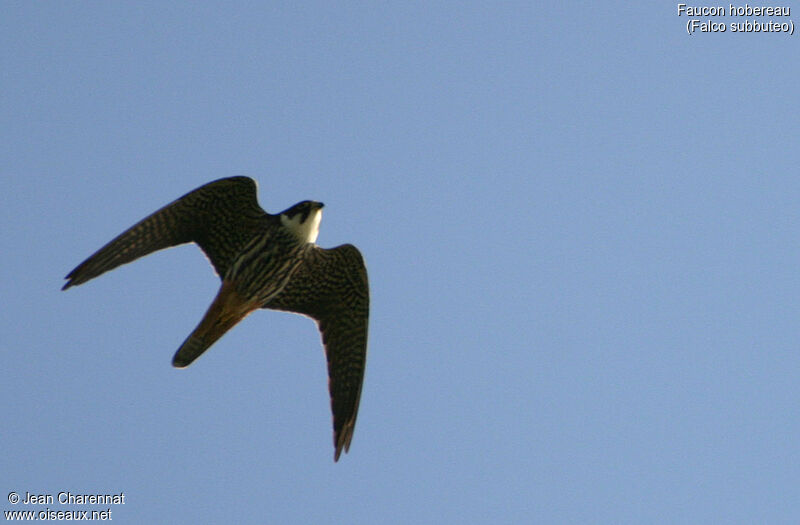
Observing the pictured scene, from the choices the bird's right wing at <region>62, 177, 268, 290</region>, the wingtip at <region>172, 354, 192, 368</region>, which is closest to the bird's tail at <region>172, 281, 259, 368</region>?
the wingtip at <region>172, 354, 192, 368</region>

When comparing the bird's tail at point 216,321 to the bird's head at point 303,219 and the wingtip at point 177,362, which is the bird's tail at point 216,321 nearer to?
the wingtip at point 177,362

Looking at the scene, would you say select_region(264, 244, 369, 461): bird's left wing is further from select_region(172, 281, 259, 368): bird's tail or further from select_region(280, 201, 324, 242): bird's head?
select_region(172, 281, 259, 368): bird's tail

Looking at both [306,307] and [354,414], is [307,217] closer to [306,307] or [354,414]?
[306,307]

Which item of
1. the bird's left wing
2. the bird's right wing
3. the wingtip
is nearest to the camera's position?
the wingtip

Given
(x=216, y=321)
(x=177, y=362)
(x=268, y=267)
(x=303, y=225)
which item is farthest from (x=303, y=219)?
(x=177, y=362)

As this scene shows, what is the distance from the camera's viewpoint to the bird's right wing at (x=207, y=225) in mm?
9453

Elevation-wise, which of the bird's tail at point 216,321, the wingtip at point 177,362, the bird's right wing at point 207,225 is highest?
the bird's right wing at point 207,225

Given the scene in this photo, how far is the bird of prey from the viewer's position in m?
9.56

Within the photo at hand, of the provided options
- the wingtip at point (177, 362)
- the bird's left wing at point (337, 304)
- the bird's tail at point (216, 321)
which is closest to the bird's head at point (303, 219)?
the bird's left wing at point (337, 304)

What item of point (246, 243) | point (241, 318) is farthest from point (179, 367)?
point (246, 243)

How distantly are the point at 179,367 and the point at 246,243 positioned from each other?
150 centimetres

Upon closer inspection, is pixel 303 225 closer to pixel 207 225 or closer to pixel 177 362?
pixel 207 225

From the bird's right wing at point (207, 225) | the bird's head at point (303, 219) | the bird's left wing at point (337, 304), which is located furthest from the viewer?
the bird's left wing at point (337, 304)

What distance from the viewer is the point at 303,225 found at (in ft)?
32.7
